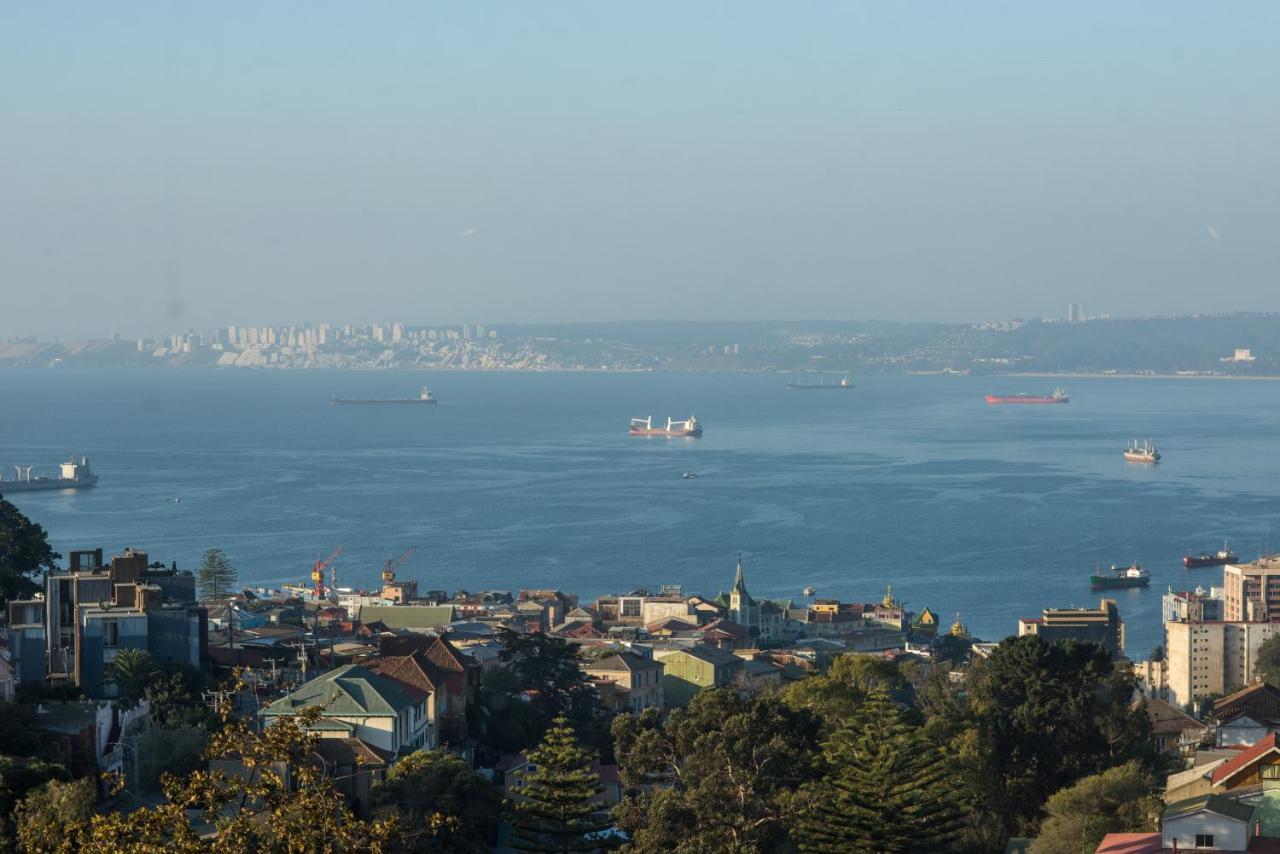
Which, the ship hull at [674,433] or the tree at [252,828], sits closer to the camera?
the tree at [252,828]

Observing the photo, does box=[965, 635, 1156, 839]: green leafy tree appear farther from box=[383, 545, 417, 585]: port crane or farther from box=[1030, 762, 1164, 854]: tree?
box=[383, 545, 417, 585]: port crane

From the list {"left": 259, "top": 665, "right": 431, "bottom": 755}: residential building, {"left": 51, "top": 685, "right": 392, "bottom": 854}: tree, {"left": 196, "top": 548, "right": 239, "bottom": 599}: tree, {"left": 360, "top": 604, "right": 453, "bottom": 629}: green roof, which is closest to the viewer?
{"left": 51, "top": 685, "right": 392, "bottom": 854}: tree

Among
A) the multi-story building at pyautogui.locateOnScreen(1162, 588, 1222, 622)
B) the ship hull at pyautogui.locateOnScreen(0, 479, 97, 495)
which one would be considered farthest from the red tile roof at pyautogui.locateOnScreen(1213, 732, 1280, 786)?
the ship hull at pyautogui.locateOnScreen(0, 479, 97, 495)

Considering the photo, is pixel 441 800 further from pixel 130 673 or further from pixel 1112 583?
pixel 1112 583

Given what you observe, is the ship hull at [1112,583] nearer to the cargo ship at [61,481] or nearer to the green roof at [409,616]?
the green roof at [409,616]

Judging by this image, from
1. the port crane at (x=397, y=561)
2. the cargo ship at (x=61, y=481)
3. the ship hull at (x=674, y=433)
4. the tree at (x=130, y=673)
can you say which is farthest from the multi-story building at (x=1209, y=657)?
the ship hull at (x=674, y=433)

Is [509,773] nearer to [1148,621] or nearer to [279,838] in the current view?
[279,838]

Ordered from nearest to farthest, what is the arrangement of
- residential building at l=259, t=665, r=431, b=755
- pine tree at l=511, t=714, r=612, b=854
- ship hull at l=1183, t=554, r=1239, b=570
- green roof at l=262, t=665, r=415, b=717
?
1. pine tree at l=511, t=714, r=612, b=854
2. residential building at l=259, t=665, r=431, b=755
3. green roof at l=262, t=665, r=415, b=717
4. ship hull at l=1183, t=554, r=1239, b=570
